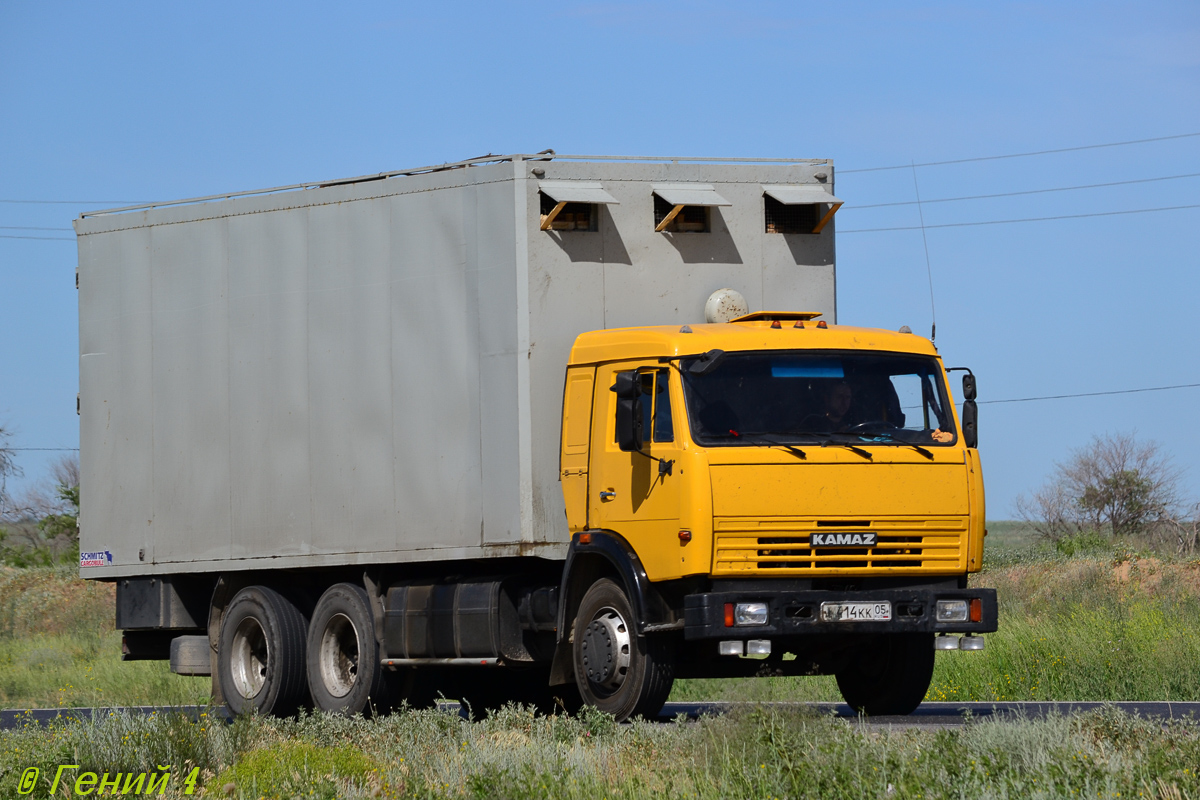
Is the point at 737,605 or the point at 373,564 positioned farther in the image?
the point at 373,564

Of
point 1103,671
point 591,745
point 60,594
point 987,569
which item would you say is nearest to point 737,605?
point 591,745

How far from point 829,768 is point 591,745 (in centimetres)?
245

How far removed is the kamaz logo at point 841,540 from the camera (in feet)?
36.4

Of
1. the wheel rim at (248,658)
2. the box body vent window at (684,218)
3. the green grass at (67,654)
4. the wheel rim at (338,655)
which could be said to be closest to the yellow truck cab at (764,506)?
the box body vent window at (684,218)

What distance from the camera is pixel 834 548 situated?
11.1 meters

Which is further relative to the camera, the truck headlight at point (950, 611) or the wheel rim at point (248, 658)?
the wheel rim at point (248, 658)

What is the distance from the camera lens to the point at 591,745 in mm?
10102

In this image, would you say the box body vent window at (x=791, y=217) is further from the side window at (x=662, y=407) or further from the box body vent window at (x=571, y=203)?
the side window at (x=662, y=407)

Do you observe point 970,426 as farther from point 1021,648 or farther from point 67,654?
point 67,654

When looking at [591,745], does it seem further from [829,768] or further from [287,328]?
[287,328]

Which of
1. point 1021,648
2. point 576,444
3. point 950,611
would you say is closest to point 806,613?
point 950,611

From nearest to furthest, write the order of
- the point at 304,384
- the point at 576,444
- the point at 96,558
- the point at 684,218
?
the point at 576,444, the point at 684,218, the point at 304,384, the point at 96,558

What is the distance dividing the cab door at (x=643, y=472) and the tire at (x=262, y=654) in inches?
160

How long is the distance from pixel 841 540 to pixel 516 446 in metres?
2.89
